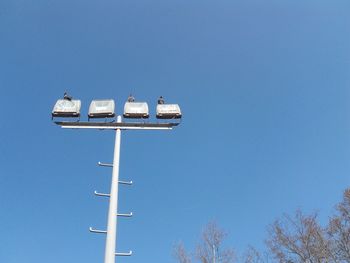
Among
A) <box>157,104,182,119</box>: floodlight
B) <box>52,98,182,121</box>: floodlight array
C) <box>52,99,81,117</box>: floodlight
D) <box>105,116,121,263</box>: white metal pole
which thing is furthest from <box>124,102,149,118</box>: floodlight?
<box>52,99,81,117</box>: floodlight

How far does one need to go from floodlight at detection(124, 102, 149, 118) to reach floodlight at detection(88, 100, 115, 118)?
300 millimetres

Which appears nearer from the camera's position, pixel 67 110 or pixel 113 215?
pixel 113 215

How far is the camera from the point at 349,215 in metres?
20.2

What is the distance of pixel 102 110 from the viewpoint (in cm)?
855

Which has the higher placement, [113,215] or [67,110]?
[67,110]

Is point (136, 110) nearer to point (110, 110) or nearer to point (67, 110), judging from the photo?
point (110, 110)

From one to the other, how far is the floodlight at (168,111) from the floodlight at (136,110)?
283 mm

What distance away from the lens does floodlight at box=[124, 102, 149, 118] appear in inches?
336

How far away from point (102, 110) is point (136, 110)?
73 centimetres

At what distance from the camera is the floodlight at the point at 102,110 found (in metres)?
8.53

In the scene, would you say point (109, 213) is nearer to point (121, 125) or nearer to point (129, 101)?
point (121, 125)

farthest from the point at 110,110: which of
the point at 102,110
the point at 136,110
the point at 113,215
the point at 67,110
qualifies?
the point at 113,215

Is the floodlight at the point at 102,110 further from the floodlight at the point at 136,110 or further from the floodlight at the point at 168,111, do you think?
the floodlight at the point at 168,111

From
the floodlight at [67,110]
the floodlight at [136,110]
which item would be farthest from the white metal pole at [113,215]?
the floodlight at [67,110]
